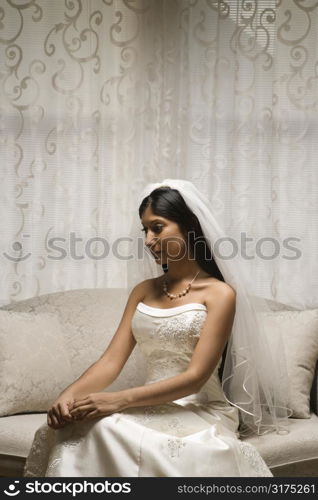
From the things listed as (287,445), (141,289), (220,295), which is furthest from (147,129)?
(287,445)

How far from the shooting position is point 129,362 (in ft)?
11.2

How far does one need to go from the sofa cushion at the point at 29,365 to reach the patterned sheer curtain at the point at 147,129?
66cm

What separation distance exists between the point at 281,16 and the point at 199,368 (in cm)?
222

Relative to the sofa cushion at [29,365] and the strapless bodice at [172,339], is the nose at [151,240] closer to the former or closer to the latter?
the strapless bodice at [172,339]

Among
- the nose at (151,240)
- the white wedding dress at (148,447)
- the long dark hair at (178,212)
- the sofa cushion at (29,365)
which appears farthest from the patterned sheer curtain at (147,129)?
the white wedding dress at (148,447)

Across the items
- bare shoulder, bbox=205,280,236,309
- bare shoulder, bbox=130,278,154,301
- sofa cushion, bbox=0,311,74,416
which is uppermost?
bare shoulder, bbox=205,280,236,309

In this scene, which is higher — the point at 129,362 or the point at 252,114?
the point at 252,114

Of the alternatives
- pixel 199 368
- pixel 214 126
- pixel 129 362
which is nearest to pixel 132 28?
pixel 214 126

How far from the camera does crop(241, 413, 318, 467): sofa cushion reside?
278cm

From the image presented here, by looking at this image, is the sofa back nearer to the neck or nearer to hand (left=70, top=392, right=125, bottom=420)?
the neck

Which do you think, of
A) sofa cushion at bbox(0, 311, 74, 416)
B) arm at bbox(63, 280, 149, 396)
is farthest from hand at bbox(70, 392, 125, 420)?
sofa cushion at bbox(0, 311, 74, 416)

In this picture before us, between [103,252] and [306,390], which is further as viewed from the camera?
[103,252]

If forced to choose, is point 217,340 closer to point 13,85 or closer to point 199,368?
point 199,368

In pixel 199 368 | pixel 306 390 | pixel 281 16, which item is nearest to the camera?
pixel 199 368
